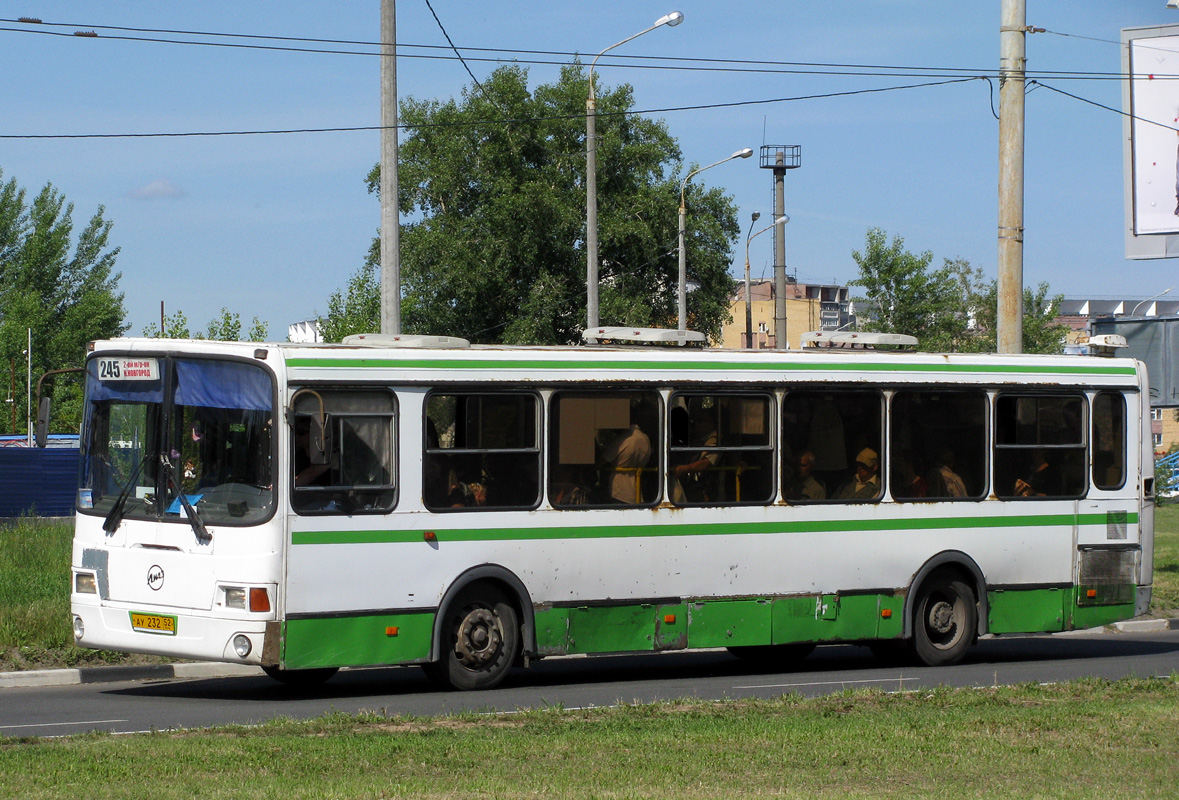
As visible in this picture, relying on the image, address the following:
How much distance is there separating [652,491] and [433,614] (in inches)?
90.3

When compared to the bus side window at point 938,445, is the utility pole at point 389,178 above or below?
above

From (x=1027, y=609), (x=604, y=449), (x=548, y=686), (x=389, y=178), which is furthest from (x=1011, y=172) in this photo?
(x=548, y=686)

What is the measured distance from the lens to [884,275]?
5453 centimetres

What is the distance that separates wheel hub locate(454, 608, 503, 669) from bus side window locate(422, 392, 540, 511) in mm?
883

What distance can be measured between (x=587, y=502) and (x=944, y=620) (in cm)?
412

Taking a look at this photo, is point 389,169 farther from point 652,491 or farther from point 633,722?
point 633,722

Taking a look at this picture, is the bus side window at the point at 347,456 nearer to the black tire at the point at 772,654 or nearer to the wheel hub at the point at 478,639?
the wheel hub at the point at 478,639

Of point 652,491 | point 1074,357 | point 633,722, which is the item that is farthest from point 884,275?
point 633,722

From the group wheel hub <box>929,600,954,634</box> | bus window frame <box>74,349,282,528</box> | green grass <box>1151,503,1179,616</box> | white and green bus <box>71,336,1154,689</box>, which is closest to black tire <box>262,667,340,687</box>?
white and green bus <box>71,336,1154,689</box>

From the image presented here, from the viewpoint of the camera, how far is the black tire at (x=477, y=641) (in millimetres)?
11828

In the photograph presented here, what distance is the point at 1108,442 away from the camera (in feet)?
50.5

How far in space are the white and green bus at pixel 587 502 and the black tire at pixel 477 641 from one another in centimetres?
2

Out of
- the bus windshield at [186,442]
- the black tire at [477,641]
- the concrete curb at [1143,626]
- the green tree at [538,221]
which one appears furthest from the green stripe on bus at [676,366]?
the green tree at [538,221]

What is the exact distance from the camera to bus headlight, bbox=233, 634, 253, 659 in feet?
35.5
